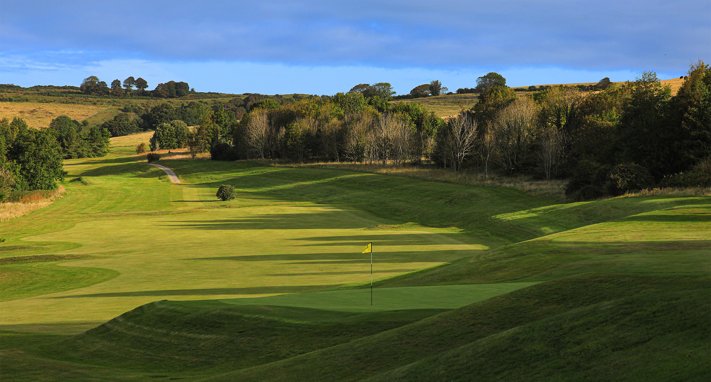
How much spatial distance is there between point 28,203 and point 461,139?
52810 mm

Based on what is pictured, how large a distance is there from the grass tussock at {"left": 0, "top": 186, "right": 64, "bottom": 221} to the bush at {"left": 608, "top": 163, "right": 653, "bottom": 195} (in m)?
54.4

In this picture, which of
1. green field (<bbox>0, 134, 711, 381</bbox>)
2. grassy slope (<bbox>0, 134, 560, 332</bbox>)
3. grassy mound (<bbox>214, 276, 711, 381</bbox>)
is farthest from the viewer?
grassy slope (<bbox>0, 134, 560, 332</bbox>)

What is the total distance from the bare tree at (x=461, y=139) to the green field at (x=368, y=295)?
24.3 m

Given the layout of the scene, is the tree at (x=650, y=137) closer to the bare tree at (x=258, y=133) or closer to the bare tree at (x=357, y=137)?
the bare tree at (x=357, y=137)

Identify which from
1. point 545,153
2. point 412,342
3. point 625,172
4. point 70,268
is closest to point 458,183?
point 545,153

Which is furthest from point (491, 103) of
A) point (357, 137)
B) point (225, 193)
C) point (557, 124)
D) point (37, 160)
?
point (37, 160)

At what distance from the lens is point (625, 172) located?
181 feet

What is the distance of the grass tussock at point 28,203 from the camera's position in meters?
73.7

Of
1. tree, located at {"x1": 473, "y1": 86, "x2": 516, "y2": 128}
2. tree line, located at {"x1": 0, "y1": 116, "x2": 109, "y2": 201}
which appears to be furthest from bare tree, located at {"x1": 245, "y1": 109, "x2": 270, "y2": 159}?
tree, located at {"x1": 473, "y1": 86, "x2": 516, "y2": 128}

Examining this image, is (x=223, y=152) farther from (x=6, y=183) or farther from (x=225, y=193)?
(x=225, y=193)

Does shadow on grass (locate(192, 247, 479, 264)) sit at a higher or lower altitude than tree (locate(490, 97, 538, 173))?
lower

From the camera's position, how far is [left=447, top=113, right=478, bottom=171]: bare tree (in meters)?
90.8

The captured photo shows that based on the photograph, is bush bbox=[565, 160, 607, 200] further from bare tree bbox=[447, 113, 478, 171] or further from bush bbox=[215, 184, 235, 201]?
bush bbox=[215, 184, 235, 201]

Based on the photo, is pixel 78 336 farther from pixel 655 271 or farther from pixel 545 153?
pixel 545 153
